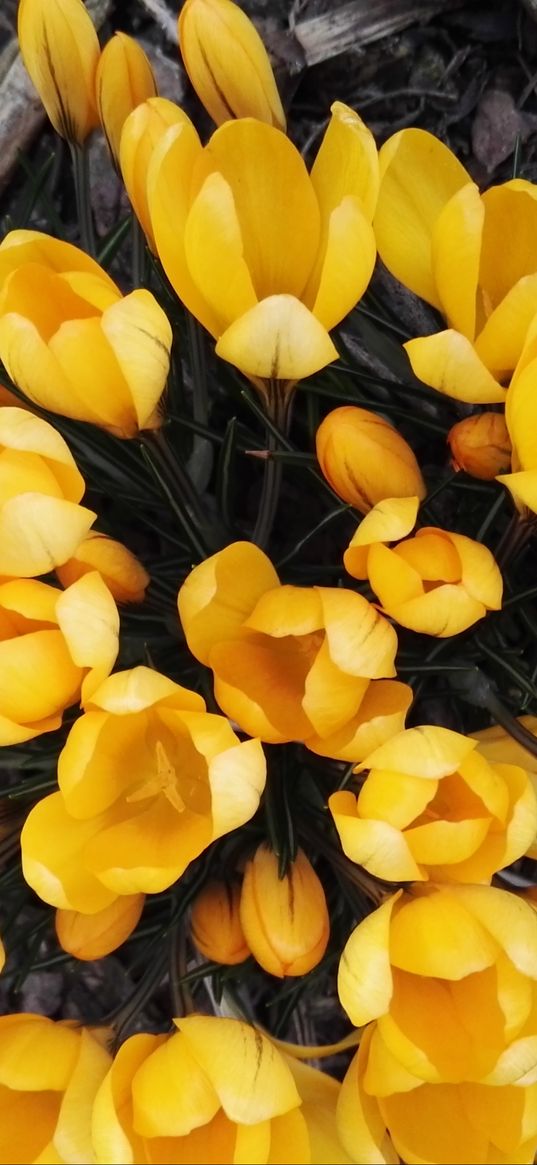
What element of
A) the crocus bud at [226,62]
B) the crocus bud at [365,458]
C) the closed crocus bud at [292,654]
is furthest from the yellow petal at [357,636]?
the crocus bud at [226,62]

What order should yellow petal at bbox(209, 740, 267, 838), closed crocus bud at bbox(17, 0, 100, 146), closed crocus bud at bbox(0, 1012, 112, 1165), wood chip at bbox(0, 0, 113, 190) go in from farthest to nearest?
wood chip at bbox(0, 0, 113, 190) < closed crocus bud at bbox(17, 0, 100, 146) < closed crocus bud at bbox(0, 1012, 112, 1165) < yellow petal at bbox(209, 740, 267, 838)

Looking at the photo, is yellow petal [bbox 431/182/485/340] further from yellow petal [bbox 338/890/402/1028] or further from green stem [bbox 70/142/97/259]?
yellow petal [bbox 338/890/402/1028]

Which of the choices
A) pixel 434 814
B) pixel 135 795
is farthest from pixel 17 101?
pixel 434 814

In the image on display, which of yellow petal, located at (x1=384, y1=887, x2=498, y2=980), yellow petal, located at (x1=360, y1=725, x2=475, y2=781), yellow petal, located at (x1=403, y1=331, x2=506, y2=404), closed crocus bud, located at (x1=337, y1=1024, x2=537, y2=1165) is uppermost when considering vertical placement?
yellow petal, located at (x1=403, y1=331, x2=506, y2=404)

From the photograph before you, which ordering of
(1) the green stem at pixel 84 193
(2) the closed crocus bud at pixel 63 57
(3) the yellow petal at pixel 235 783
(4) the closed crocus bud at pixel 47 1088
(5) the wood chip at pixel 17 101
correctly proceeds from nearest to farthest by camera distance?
(3) the yellow petal at pixel 235 783 < (4) the closed crocus bud at pixel 47 1088 < (2) the closed crocus bud at pixel 63 57 < (1) the green stem at pixel 84 193 < (5) the wood chip at pixel 17 101

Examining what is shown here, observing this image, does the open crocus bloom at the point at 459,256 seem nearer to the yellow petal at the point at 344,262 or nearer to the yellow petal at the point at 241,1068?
the yellow petal at the point at 344,262

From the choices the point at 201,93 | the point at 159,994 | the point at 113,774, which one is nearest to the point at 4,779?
the point at 159,994

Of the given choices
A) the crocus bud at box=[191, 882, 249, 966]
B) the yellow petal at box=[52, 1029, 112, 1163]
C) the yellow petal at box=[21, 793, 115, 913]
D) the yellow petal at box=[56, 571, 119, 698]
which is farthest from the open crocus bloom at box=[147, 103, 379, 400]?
the yellow petal at box=[52, 1029, 112, 1163]

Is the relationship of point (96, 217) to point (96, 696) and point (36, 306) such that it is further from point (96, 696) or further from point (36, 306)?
point (96, 696)

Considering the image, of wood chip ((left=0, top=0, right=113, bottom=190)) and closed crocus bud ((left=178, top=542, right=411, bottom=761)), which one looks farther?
wood chip ((left=0, top=0, right=113, bottom=190))
